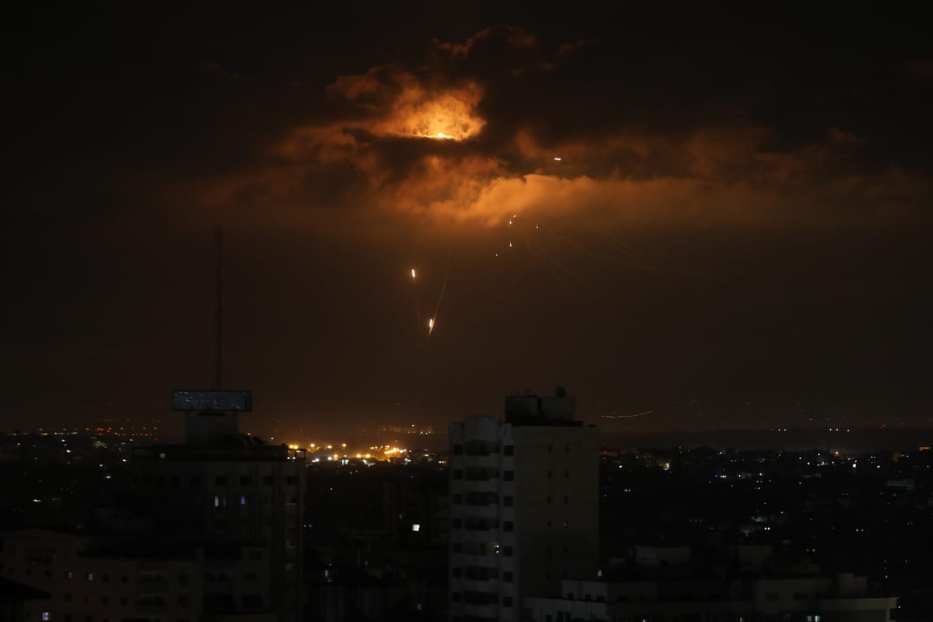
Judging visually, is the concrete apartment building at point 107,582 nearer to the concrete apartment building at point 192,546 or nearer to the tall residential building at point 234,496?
the concrete apartment building at point 192,546

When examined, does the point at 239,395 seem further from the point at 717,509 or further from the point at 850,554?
the point at 717,509

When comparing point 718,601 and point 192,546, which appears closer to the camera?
point 718,601

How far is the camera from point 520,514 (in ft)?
232

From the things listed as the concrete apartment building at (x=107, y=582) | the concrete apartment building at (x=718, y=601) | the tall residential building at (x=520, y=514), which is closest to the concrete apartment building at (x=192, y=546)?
the concrete apartment building at (x=107, y=582)

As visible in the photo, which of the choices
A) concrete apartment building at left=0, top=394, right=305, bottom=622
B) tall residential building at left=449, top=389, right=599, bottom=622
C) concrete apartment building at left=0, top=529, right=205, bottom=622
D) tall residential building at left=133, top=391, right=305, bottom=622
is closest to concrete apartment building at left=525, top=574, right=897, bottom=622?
tall residential building at left=449, top=389, right=599, bottom=622

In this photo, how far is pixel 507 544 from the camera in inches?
2793

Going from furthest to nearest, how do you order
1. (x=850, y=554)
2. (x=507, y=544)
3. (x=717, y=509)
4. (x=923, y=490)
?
(x=923, y=490) < (x=717, y=509) < (x=850, y=554) < (x=507, y=544)

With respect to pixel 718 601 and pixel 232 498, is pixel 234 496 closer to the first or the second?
pixel 232 498

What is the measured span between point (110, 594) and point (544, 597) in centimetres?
1360

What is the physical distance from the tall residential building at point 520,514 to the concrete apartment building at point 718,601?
2.19 m

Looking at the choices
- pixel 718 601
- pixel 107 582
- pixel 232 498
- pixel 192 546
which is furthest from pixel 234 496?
pixel 718 601

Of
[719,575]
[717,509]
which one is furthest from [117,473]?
[719,575]

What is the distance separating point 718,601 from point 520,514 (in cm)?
801

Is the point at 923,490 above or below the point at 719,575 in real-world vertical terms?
above
